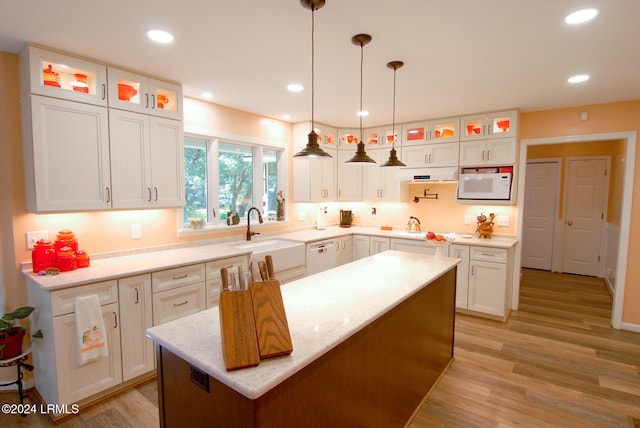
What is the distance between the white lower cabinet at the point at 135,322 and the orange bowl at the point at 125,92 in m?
1.50

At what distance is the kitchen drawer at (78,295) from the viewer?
205cm

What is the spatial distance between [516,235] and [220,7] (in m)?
4.09

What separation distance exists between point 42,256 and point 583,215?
7580 millimetres

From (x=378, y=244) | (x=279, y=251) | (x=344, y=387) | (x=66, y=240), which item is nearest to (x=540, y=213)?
(x=378, y=244)

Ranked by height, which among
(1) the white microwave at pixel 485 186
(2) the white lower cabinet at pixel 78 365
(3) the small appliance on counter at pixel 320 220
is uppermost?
(1) the white microwave at pixel 485 186

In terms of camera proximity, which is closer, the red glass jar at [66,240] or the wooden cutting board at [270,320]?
the wooden cutting board at [270,320]

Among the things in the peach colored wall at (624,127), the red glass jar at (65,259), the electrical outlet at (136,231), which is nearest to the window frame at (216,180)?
the electrical outlet at (136,231)

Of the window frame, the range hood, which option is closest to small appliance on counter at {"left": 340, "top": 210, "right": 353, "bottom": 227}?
the range hood

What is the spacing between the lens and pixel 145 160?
2787 millimetres

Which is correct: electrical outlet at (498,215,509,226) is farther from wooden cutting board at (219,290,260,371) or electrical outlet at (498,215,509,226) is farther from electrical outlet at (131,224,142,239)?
electrical outlet at (131,224,142,239)

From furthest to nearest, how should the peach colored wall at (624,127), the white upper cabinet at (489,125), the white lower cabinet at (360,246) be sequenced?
the white lower cabinet at (360,246)
the white upper cabinet at (489,125)
the peach colored wall at (624,127)

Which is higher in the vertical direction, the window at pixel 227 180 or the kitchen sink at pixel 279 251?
the window at pixel 227 180

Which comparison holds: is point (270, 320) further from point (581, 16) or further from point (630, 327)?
point (630, 327)

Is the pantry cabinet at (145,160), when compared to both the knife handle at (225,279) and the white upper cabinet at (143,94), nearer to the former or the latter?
the white upper cabinet at (143,94)
